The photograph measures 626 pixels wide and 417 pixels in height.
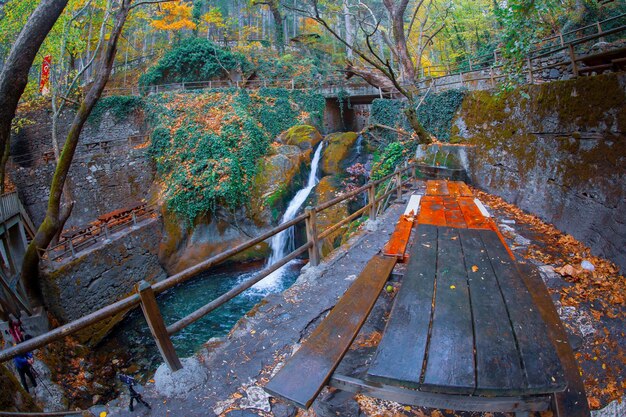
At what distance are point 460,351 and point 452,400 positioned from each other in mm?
222

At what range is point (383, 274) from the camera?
273cm

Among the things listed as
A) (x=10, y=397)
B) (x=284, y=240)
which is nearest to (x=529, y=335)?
(x=10, y=397)

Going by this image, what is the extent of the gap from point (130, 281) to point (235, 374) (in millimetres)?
10443

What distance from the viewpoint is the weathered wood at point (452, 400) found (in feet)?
4.83

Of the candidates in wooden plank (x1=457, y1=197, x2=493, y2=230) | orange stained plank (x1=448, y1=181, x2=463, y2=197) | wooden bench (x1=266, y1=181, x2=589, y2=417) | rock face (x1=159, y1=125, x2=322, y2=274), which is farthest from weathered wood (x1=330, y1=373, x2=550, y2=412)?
rock face (x1=159, y1=125, x2=322, y2=274)

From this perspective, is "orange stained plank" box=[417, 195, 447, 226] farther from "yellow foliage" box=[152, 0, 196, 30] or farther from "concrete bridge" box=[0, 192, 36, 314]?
"yellow foliage" box=[152, 0, 196, 30]

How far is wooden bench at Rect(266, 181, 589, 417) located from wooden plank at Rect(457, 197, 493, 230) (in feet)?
3.62

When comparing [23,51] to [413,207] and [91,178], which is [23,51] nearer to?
[413,207]

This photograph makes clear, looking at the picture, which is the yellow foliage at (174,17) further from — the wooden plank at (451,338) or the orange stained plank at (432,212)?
the wooden plank at (451,338)

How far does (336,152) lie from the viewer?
50.0 ft

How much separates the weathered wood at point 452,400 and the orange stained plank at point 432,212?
2.32 meters

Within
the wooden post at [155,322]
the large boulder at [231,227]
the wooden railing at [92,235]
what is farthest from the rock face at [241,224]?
the wooden post at [155,322]

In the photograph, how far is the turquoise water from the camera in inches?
329

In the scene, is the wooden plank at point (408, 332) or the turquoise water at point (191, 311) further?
the turquoise water at point (191, 311)
